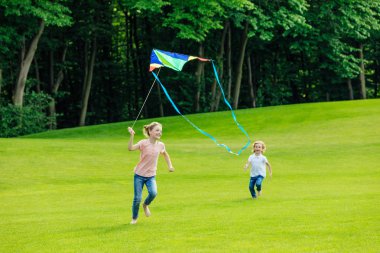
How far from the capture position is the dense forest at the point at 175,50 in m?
44.6

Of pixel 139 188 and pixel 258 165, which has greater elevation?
pixel 139 188

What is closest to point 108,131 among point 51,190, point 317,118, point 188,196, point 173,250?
point 317,118

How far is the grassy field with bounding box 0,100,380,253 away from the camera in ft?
39.1

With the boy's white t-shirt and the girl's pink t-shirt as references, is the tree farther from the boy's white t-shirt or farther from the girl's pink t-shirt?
the girl's pink t-shirt

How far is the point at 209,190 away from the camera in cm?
2128

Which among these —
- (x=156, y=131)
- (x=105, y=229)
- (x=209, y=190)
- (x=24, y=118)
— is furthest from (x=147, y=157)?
(x=24, y=118)

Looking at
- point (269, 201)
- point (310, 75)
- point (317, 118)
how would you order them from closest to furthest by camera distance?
point (269, 201) → point (317, 118) → point (310, 75)

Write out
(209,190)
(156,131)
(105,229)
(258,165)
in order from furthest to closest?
(209,190), (258,165), (156,131), (105,229)

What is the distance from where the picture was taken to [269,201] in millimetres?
17531

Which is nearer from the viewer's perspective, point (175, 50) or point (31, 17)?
point (31, 17)

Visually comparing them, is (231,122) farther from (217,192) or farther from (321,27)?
(217,192)

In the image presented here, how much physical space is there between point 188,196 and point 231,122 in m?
23.2

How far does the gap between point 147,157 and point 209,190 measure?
7688mm

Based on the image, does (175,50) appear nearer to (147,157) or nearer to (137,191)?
(147,157)
